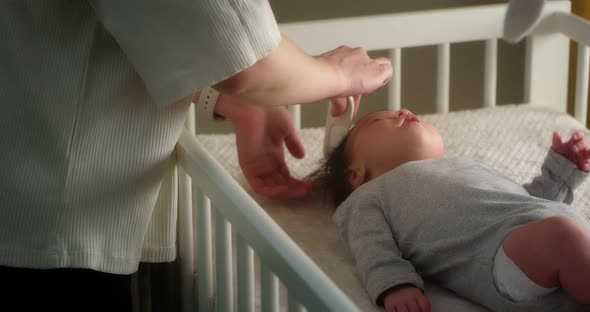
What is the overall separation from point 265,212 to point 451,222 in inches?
9.8

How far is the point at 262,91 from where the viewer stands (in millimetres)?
977

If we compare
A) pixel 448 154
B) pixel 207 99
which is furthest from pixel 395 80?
pixel 207 99

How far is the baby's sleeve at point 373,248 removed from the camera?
1.10 metres

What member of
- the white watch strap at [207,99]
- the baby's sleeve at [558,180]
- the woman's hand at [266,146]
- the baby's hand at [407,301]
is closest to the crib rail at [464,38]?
the woman's hand at [266,146]

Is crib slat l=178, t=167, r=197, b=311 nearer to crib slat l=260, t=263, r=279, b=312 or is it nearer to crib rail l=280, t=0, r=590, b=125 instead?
crib slat l=260, t=263, r=279, b=312

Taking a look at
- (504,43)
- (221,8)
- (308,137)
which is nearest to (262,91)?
(221,8)

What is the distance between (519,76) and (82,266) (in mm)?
1411

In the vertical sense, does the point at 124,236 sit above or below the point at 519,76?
above

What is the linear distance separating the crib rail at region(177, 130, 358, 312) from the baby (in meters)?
0.16

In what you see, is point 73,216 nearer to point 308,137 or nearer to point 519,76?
point 308,137

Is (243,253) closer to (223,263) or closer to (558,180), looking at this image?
(223,263)

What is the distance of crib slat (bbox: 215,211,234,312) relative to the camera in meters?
1.11

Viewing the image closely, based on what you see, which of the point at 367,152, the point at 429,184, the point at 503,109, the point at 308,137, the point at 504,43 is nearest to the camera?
the point at 429,184

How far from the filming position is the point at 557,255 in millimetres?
983
